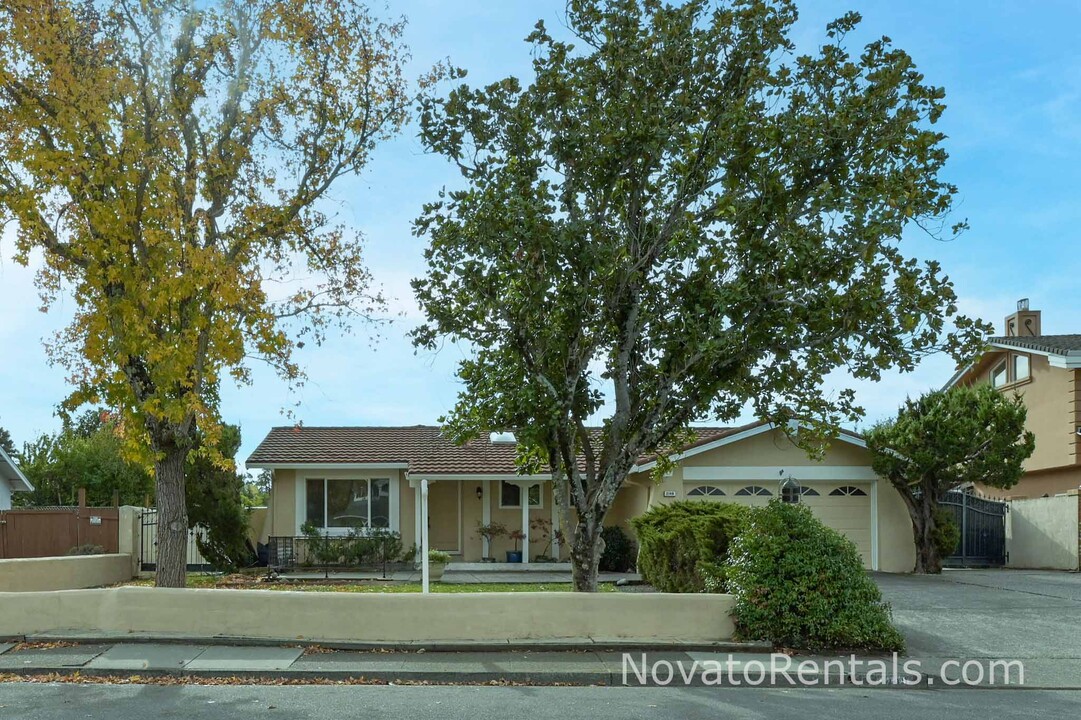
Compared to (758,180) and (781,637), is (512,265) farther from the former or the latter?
(781,637)

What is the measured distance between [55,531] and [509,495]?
1050 centimetres

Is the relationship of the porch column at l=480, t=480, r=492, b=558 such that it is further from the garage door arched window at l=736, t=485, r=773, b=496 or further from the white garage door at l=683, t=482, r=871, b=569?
the garage door arched window at l=736, t=485, r=773, b=496

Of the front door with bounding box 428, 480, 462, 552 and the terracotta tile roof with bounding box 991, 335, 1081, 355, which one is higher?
the terracotta tile roof with bounding box 991, 335, 1081, 355

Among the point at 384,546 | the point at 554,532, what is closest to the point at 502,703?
the point at 384,546

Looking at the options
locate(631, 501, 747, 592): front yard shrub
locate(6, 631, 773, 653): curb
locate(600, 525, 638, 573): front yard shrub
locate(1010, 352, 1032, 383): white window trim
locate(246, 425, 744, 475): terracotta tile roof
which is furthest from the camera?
locate(1010, 352, 1032, 383): white window trim

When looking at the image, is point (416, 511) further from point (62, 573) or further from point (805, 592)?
point (805, 592)

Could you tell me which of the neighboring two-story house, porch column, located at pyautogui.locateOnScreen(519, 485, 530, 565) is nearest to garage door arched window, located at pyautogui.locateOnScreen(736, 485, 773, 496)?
porch column, located at pyautogui.locateOnScreen(519, 485, 530, 565)

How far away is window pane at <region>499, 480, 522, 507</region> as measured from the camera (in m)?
25.2

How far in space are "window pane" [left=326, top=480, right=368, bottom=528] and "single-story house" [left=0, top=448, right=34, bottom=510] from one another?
1328cm

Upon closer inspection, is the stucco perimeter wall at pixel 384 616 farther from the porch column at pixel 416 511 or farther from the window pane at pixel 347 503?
the window pane at pixel 347 503

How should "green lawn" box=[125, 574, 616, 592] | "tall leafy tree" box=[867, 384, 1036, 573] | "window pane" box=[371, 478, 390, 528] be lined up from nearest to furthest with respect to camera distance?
"green lawn" box=[125, 574, 616, 592], "tall leafy tree" box=[867, 384, 1036, 573], "window pane" box=[371, 478, 390, 528]

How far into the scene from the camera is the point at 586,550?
1322 cm

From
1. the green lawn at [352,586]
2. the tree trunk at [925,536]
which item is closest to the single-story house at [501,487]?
the tree trunk at [925,536]

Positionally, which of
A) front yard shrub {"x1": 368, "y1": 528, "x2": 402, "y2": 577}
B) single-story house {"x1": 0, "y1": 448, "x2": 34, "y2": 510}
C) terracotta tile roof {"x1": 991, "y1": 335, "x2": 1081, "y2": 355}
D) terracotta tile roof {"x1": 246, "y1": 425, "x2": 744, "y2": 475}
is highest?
terracotta tile roof {"x1": 991, "y1": 335, "x2": 1081, "y2": 355}
